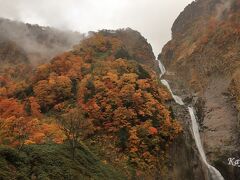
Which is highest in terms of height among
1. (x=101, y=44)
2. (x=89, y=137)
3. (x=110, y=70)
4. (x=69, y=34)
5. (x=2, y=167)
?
(x=69, y=34)

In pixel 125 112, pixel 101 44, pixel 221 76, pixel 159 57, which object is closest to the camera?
pixel 125 112

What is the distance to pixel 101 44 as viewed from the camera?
98375 millimetres

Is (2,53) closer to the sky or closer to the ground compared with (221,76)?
closer to the sky

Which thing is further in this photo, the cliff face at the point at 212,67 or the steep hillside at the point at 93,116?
the cliff face at the point at 212,67

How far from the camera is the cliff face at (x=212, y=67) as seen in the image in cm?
8294

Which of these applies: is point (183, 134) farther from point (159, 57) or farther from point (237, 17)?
point (159, 57)

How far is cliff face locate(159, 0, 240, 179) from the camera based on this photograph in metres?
82.9

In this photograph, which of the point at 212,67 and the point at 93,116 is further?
the point at 212,67

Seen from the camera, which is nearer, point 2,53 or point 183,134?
point 183,134

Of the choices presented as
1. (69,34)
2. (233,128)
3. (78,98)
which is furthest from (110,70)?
(69,34)

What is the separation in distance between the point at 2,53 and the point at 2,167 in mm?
93749

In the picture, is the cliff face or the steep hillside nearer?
the steep hillside

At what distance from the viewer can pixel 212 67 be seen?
114875 mm

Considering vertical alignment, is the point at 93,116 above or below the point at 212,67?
below
